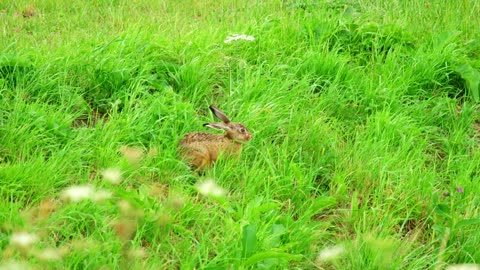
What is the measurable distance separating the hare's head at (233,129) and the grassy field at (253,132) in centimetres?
13

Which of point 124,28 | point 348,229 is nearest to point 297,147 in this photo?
point 348,229

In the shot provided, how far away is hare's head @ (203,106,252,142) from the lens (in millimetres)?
3940

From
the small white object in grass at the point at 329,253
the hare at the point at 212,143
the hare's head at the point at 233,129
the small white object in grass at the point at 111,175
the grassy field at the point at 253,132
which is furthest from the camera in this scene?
the hare's head at the point at 233,129

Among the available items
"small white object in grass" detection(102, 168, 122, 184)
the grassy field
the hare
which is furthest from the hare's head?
"small white object in grass" detection(102, 168, 122, 184)

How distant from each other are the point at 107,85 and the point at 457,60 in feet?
8.67

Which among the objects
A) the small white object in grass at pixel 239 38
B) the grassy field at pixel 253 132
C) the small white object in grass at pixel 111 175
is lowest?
the grassy field at pixel 253 132

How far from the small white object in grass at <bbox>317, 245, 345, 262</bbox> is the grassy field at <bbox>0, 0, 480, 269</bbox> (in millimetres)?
13

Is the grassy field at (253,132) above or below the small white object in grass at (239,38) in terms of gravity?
below

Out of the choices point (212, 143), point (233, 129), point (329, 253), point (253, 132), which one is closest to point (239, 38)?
point (253, 132)

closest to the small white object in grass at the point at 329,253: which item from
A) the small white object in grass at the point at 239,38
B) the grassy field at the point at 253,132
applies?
the grassy field at the point at 253,132

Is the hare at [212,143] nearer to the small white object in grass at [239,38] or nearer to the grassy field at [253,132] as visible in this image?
the grassy field at [253,132]

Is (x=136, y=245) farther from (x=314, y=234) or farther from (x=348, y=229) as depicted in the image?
(x=348, y=229)

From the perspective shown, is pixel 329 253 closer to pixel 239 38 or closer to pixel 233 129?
pixel 233 129

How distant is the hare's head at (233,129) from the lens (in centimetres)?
394
